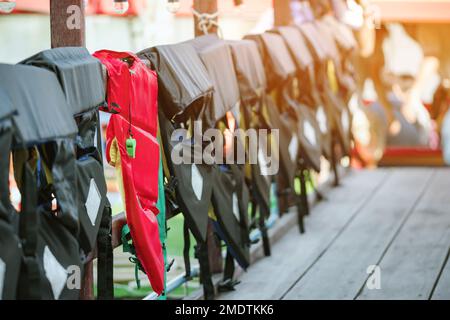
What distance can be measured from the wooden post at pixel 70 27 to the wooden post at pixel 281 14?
2878mm

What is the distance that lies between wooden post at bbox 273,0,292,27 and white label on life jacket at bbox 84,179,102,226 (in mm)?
3241

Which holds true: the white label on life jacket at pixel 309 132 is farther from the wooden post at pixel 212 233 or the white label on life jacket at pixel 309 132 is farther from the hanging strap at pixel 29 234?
the hanging strap at pixel 29 234

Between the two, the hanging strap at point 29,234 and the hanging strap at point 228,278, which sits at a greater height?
the hanging strap at point 29,234

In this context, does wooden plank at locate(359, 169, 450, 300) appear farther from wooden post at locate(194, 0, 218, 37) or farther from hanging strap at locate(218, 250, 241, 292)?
wooden post at locate(194, 0, 218, 37)

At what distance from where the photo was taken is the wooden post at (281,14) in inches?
233

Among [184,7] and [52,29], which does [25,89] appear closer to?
[52,29]

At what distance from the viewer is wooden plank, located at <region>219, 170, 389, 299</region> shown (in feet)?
14.6

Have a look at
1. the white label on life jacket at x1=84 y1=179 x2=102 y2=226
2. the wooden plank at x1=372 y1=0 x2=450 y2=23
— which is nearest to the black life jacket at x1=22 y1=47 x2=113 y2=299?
the white label on life jacket at x1=84 y1=179 x2=102 y2=226

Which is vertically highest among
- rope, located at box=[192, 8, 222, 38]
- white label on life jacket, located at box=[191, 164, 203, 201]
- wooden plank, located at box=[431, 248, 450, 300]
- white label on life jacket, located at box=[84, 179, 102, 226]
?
rope, located at box=[192, 8, 222, 38]

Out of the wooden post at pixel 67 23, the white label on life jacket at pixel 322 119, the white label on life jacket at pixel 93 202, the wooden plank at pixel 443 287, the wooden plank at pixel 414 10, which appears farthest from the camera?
the wooden plank at pixel 414 10

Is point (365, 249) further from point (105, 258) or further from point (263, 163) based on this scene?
point (105, 258)

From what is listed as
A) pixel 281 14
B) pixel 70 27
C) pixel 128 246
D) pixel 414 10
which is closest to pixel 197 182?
pixel 128 246

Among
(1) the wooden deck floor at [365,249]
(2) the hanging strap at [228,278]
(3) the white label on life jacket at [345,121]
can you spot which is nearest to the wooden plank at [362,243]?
(1) the wooden deck floor at [365,249]
